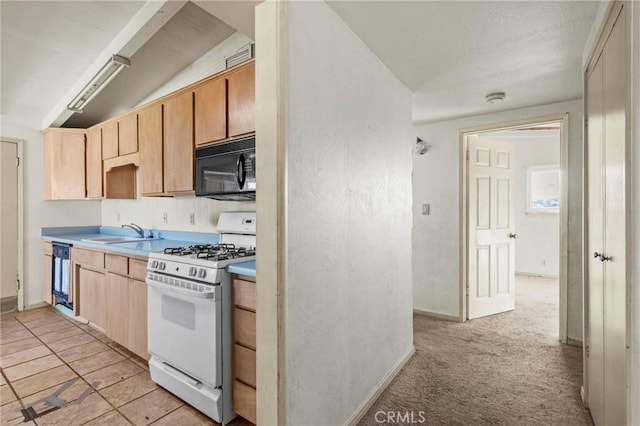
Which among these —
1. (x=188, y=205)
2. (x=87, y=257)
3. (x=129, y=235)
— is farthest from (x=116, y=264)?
(x=129, y=235)

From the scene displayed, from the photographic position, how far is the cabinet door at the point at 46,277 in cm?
376

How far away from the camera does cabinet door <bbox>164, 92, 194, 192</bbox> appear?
254 cm

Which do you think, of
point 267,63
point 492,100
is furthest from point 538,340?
point 267,63

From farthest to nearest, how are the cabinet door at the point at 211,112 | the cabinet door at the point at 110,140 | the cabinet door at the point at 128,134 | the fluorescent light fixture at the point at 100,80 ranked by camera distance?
the cabinet door at the point at 110,140 → the cabinet door at the point at 128,134 → the fluorescent light fixture at the point at 100,80 → the cabinet door at the point at 211,112

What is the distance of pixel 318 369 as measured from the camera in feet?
4.95

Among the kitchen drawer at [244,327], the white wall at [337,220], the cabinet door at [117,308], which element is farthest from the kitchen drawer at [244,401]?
the cabinet door at [117,308]

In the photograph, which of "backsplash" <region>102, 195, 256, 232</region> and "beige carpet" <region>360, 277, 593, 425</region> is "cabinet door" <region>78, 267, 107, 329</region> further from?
"beige carpet" <region>360, 277, 593, 425</region>

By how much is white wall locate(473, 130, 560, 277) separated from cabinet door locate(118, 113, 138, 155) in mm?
5392

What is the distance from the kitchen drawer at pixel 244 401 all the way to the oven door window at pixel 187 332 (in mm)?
114

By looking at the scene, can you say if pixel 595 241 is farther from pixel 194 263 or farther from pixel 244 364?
pixel 194 263

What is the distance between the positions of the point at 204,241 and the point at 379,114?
1.95 metres

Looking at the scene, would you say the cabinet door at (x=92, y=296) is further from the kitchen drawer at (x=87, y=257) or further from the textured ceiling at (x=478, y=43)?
the textured ceiling at (x=478, y=43)

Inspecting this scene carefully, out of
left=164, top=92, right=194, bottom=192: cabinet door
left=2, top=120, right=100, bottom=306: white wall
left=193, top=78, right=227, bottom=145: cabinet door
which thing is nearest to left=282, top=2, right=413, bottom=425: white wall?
left=193, top=78, right=227, bottom=145: cabinet door

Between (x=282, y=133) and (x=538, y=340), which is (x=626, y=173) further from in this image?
(x=538, y=340)
